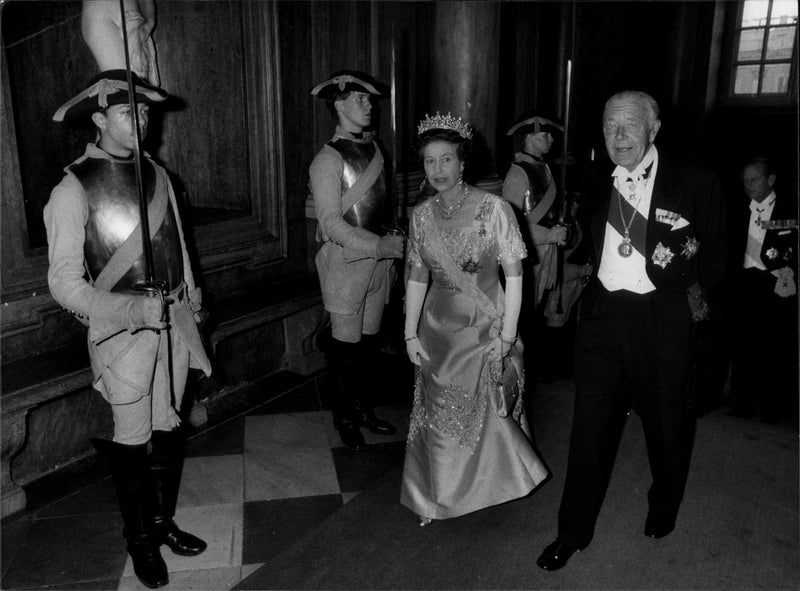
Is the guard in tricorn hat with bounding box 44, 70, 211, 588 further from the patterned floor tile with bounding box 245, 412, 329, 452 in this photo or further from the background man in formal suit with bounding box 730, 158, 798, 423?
the background man in formal suit with bounding box 730, 158, 798, 423

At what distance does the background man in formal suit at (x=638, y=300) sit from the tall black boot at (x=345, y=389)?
1439mm

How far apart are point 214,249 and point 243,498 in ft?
5.17

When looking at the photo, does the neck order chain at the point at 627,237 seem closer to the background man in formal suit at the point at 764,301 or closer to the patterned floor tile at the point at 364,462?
the patterned floor tile at the point at 364,462

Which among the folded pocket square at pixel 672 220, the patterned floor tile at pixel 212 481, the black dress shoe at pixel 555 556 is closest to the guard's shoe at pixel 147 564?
the patterned floor tile at pixel 212 481

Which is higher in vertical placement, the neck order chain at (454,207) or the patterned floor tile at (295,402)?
the neck order chain at (454,207)

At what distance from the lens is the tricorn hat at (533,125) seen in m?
4.26

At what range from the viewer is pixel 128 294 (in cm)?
255

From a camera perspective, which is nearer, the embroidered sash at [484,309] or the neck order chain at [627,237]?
the neck order chain at [627,237]

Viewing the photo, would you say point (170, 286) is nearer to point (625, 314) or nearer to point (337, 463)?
point (337, 463)

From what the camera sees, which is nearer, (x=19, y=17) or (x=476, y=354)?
(x=476, y=354)

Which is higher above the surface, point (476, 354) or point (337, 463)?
point (476, 354)

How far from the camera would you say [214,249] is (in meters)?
4.28

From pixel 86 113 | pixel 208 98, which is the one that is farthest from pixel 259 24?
pixel 86 113

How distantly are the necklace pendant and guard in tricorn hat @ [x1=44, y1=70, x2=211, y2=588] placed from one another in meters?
1.59
